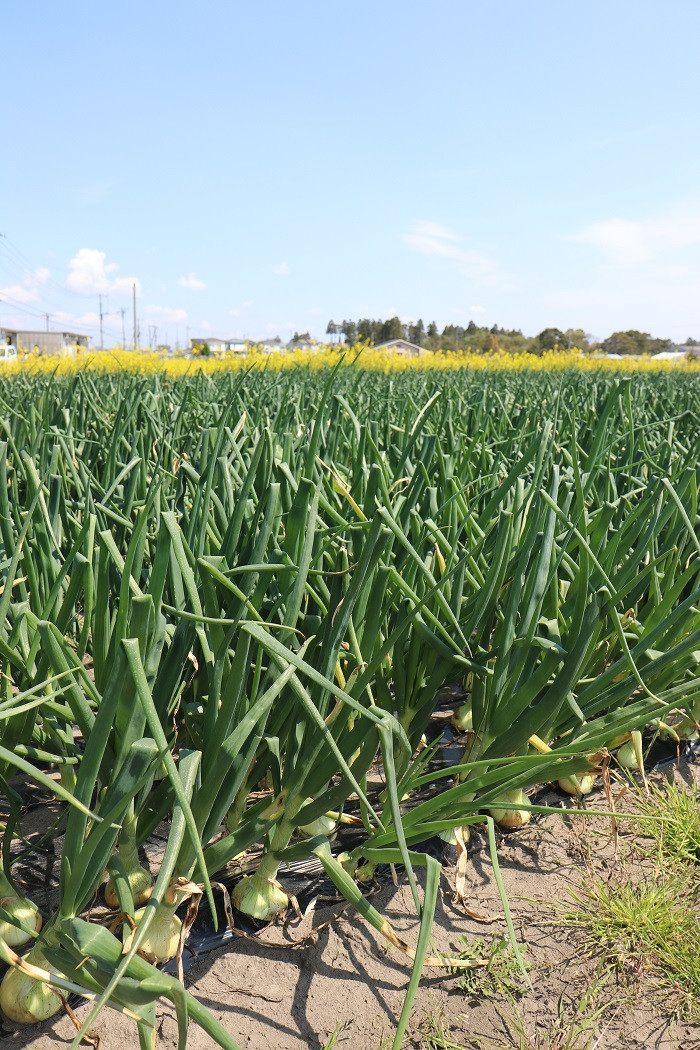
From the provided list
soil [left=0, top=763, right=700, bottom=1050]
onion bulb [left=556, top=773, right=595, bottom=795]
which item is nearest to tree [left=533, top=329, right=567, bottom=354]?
onion bulb [left=556, top=773, right=595, bottom=795]

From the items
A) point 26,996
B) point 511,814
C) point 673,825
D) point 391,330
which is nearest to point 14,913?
point 26,996

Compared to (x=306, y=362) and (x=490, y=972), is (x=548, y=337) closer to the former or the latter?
(x=306, y=362)

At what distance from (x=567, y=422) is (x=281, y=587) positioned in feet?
5.58

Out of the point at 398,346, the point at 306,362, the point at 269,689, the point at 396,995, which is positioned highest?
the point at 398,346

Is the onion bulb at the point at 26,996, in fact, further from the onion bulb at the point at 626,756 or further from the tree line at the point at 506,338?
the tree line at the point at 506,338

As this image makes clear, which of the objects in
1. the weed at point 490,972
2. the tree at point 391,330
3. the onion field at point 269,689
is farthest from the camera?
the tree at point 391,330

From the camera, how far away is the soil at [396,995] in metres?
0.97

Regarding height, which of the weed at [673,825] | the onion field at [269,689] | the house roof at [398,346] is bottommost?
the weed at [673,825]

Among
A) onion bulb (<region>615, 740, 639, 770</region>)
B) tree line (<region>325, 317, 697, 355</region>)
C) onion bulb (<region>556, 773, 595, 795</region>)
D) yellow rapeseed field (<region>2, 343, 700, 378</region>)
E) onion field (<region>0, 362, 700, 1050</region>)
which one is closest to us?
onion field (<region>0, 362, 700, 1050</region>)

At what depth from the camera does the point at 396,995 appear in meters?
1.05

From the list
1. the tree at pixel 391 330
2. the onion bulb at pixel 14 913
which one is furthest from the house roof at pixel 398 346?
the tree at pixel 391 330

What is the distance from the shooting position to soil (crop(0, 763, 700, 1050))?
0.97 metres

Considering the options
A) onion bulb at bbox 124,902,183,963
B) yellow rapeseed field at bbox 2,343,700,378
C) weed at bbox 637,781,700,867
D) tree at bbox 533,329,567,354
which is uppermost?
tree at bbox 533,329,567,354

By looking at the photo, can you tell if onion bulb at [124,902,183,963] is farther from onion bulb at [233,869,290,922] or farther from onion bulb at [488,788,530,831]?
onion bulb at [488,788,530,831]
